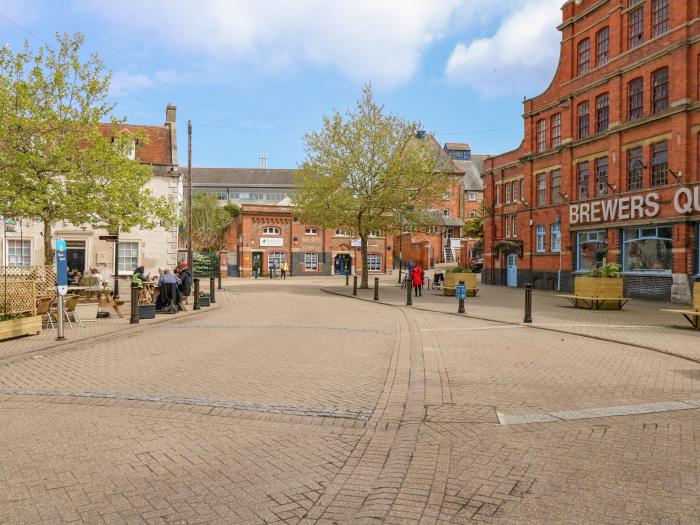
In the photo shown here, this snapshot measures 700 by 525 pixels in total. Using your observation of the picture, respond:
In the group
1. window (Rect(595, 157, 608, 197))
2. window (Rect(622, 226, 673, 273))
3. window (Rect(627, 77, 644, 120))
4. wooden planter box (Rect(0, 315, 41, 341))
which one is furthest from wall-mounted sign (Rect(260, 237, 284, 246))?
wooden planter box (Rect(0, 315, 41, 341))

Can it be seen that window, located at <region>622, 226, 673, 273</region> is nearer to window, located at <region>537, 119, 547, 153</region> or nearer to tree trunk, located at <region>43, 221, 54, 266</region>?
window, located at <region>537, 119, 547, 153</region>

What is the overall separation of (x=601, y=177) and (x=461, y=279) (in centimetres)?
851

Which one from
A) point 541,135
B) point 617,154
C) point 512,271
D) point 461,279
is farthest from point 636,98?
point 512,271

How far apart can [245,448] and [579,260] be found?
86.0ft

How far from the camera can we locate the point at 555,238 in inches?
1178

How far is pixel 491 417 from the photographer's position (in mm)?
5383

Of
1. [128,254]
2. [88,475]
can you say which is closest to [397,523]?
[88,475]

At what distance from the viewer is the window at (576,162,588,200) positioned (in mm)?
27172

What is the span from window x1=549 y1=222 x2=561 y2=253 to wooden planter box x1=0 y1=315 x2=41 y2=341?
82.8 ft

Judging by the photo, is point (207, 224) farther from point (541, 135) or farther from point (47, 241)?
point (47, 241)

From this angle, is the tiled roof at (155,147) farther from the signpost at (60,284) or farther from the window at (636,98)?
the window at (636,98)

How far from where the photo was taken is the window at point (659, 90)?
72.8ft

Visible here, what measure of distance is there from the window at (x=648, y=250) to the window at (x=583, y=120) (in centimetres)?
594

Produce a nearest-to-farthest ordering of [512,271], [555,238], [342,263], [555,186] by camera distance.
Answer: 1. [555,238]
2. [555,186]
3. [512,271]
4. [342,263]
